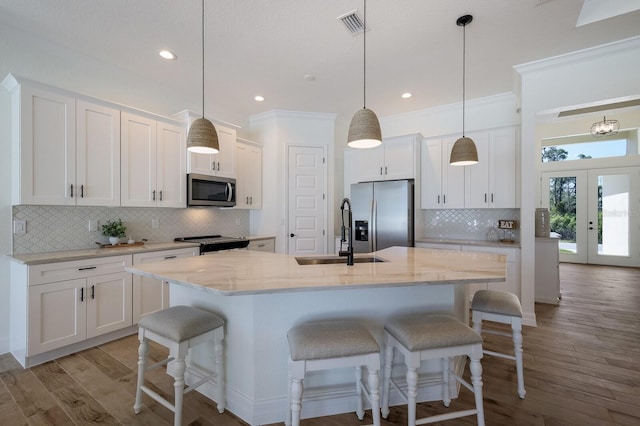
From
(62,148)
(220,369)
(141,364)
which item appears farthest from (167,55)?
(220,369)

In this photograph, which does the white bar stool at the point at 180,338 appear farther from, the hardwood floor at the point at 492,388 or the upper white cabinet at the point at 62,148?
the upper white cabinet at the point at 62,148

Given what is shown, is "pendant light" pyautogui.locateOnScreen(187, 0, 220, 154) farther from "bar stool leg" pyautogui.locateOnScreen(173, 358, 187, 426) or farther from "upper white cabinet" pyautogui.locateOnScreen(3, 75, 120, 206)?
"upper white cabinet" pyautogui.locateOnScreen(3, 75, 120, 206)

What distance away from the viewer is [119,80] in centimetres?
335

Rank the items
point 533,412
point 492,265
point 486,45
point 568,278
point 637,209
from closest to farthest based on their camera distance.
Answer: point 533,412, point 492,265, point 486,45, point 568,278, point 637,209

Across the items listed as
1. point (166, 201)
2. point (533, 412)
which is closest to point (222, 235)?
point (166, 201)

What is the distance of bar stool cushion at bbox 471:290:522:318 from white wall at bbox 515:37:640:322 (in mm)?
1534

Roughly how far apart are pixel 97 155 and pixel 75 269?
113cm

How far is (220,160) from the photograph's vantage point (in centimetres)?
→ 406

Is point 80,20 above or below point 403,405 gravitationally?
above

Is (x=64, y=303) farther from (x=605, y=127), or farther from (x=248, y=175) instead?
(x=605, y=127)

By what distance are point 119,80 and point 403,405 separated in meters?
4.25

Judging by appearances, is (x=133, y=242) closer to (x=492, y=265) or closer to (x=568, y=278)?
(x=492, y=265)

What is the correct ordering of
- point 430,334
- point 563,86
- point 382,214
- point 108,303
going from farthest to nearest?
point 382,214 → point 563,86 → point 108,303 → point 430,334

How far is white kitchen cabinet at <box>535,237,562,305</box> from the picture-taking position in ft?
12.9
